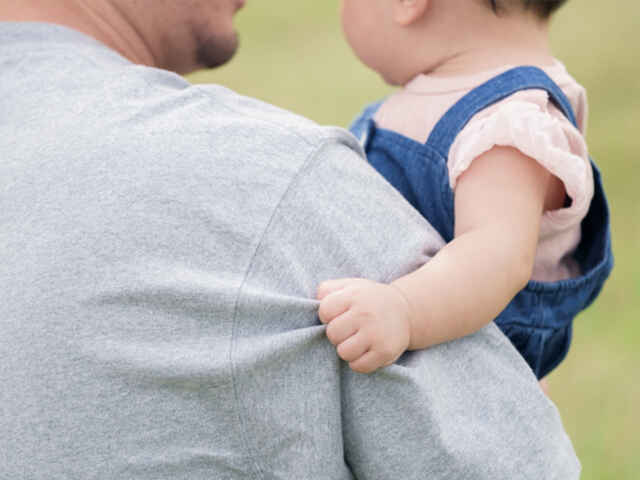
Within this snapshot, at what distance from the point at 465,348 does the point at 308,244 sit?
0.29 meters

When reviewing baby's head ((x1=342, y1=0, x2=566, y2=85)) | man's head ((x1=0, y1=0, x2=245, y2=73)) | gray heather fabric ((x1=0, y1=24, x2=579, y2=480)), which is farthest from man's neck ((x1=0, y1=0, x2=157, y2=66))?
baby's head ((x1=342, y1=0, x2=566, y2=85))

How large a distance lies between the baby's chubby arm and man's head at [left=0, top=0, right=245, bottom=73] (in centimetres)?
55

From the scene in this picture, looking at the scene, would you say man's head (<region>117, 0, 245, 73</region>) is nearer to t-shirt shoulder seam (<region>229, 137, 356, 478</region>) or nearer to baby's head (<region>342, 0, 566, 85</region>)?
baby's head (<region>342, 0, 566, 85</region>)

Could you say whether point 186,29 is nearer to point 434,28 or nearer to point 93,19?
point 93,19

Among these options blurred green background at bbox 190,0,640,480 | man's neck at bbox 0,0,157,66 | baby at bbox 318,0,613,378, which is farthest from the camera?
blurred green background at bbox 190,0,640,480

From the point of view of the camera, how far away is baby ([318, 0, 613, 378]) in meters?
1.26

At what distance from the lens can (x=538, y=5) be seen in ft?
5.56

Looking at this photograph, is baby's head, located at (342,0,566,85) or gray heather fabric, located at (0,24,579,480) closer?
gray heather fabric, located at (0,24,579,480)

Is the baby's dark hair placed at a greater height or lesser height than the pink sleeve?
greater

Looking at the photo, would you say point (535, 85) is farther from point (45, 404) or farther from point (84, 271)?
point (45, 404)

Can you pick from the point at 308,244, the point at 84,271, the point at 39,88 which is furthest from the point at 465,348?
the point at 39,88

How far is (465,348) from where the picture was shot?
129 cm

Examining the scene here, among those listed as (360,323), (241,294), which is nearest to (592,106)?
(360,323)

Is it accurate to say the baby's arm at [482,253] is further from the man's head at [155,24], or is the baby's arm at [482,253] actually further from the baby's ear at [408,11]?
the man's head at [155,24]
